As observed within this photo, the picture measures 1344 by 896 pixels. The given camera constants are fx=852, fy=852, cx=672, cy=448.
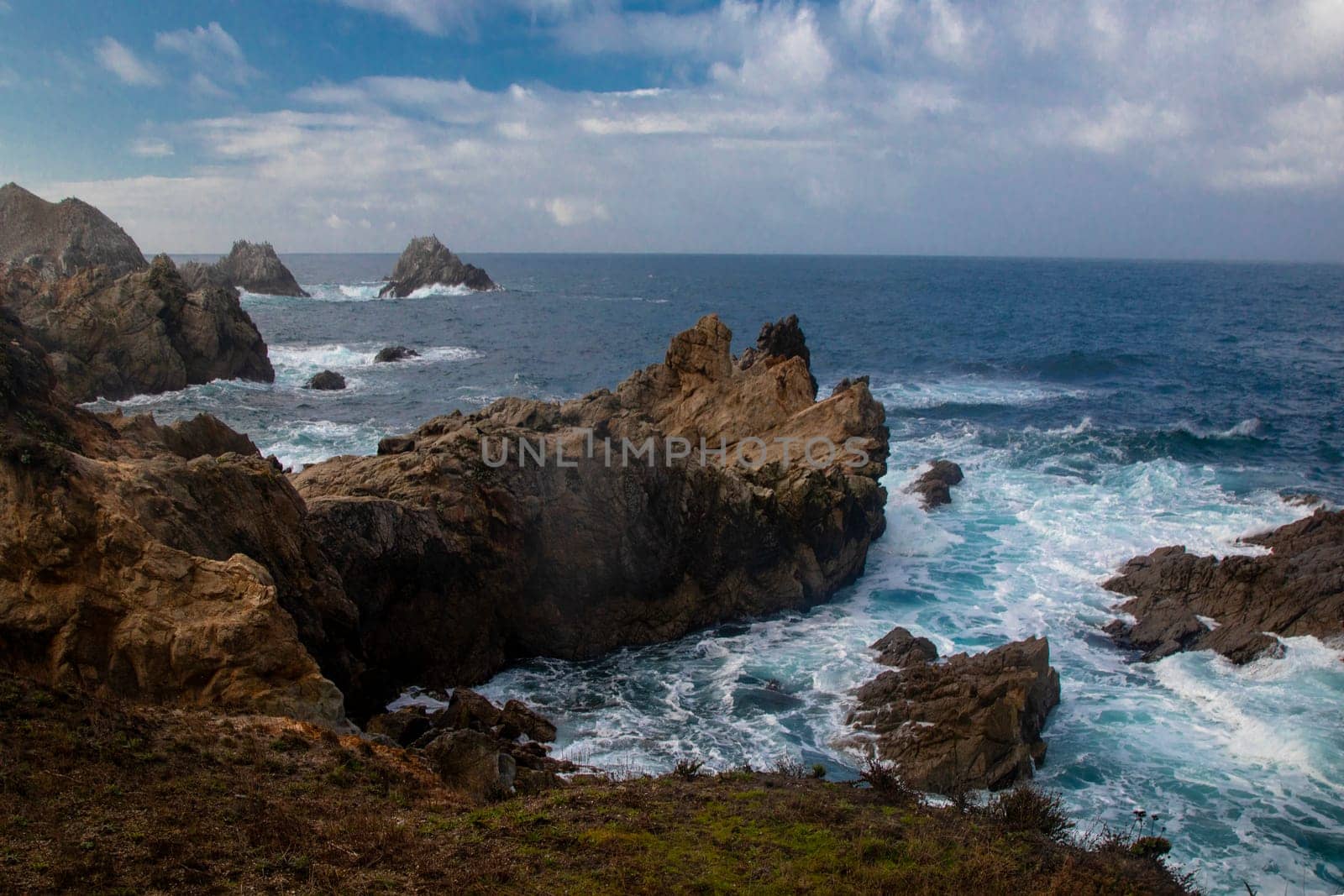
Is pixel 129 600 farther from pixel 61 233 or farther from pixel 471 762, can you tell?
pixel 61 233

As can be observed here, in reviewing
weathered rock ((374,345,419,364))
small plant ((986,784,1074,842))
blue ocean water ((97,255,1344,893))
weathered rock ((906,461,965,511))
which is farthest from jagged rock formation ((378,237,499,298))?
small plant ((986,784,1074,842))

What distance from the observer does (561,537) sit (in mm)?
25297

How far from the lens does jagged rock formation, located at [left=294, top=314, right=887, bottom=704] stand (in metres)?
22.6

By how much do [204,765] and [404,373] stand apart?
57442 mm

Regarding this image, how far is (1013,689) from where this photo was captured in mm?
19797

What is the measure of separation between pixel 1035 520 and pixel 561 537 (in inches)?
863

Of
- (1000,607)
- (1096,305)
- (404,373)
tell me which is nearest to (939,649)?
(1000,607)

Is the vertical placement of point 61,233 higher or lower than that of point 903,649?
higher

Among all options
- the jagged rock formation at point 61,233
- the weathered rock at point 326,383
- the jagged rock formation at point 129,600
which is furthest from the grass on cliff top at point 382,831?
the jagged rock formation at point 61,233

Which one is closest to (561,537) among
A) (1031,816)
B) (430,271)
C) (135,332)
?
(1031,816)

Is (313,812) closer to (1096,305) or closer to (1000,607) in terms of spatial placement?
(1000,607)

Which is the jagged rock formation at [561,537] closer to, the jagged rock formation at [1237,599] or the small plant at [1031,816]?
the jagged rock formation at [1237,599]

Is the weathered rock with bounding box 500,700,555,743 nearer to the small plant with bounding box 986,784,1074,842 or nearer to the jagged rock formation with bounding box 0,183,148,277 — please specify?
the small plant with bounding box 986,784,1074,842

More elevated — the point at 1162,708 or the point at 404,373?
the point at 404,373
